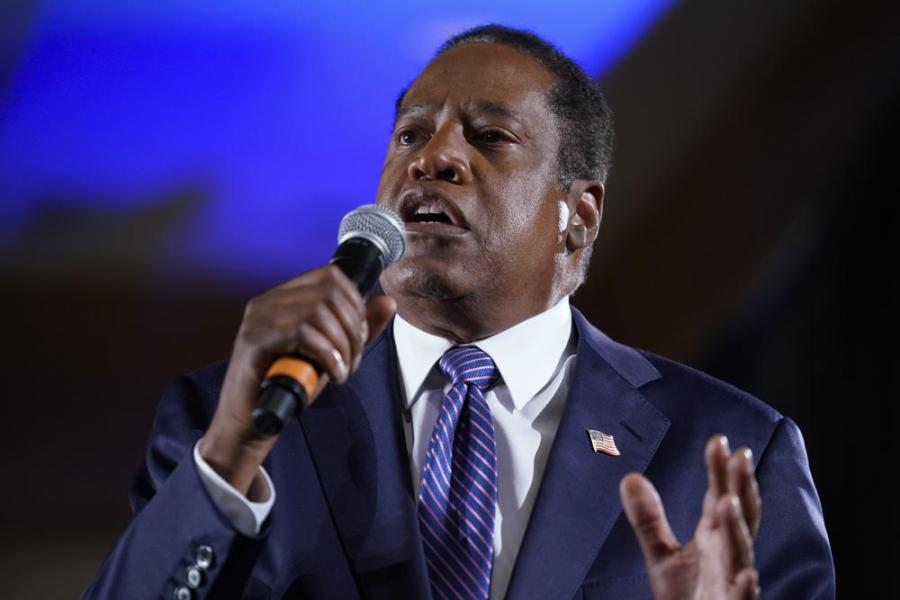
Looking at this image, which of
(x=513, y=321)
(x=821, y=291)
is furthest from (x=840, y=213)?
(x=513, y=321)

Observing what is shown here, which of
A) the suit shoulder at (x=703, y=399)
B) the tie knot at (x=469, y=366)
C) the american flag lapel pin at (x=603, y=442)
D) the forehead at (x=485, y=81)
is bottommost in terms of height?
the american flag lapel pin at (x=603, y=442)

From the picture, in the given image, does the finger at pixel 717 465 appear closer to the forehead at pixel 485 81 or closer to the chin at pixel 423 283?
the chin at pixel 423 283

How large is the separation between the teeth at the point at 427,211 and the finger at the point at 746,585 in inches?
33.7

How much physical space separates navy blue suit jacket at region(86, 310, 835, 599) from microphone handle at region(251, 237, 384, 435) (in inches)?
11.2

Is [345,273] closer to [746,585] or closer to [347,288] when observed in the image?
[347,288]

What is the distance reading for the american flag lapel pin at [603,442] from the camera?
5.50 feet

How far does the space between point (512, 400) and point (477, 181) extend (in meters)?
0.39

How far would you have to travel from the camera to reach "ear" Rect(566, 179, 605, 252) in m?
2.09

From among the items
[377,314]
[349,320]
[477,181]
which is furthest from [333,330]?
[477,181]

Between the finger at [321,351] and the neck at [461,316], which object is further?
the neck at [461,316]

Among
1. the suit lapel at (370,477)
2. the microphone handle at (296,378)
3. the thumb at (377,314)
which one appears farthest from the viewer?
the suit lapel at (370,477)

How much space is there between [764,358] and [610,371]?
121cm

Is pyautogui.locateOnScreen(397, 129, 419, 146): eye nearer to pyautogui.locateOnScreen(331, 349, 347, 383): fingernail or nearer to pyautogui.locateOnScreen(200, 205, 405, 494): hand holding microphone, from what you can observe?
pyautogui.locateOnScreen(200, 205, 405, 494): hand holding microphone

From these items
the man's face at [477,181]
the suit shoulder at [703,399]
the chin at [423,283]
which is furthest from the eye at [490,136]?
the suit shoulder at [703,399]
